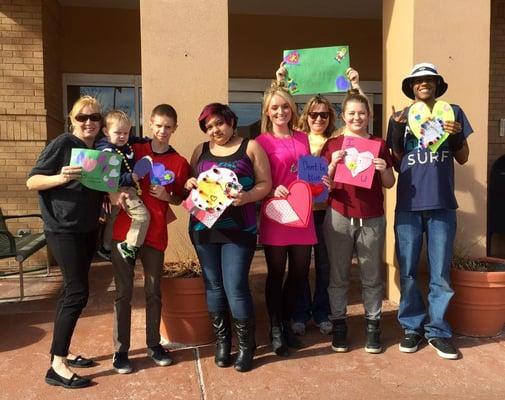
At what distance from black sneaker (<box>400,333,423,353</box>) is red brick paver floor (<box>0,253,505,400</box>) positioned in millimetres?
47

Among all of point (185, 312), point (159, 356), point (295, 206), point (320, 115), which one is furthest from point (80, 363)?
point (320, 115)

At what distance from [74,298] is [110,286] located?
2.55 metres

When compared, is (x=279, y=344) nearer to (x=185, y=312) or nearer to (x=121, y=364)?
(x=185, y=312)

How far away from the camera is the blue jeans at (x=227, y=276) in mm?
3217

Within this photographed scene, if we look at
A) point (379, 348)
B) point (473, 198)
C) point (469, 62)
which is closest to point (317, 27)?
point (469, 62)

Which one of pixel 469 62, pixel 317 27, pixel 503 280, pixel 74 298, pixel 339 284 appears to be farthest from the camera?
pixel 317 27

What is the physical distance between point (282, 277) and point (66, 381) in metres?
1.58

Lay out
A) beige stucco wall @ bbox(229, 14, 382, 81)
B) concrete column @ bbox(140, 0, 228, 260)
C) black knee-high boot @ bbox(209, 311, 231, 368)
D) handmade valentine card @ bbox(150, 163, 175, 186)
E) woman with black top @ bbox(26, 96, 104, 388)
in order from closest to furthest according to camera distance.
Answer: woman with black top @ bbox(26, 96, 104, 388)
handmade valentine card @ bbox(150, 163, 175, 186)
black knee-high boot @ bbox(209, 311, 231, 368)
concrete column @ bbox(140, 0, 228, 260)
beige stucco wall @ bbox(229, 14, 382, 81)

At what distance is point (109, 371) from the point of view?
3338 mm

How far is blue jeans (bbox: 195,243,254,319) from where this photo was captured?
3217 mm

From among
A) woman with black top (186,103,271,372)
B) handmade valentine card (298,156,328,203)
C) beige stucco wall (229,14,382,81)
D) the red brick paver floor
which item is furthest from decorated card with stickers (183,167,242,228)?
beige stucco wall (229,14,382,81)

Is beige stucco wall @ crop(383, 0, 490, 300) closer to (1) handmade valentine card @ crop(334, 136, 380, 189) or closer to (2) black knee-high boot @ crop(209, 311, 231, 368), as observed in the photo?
(1) handmade valentine card @ crop(334, 136, 380, 189)

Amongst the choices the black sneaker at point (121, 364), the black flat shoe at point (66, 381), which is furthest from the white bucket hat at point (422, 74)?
the black flat shoe at point (66, 381)

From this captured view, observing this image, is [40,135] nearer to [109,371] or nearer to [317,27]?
[109,371]
